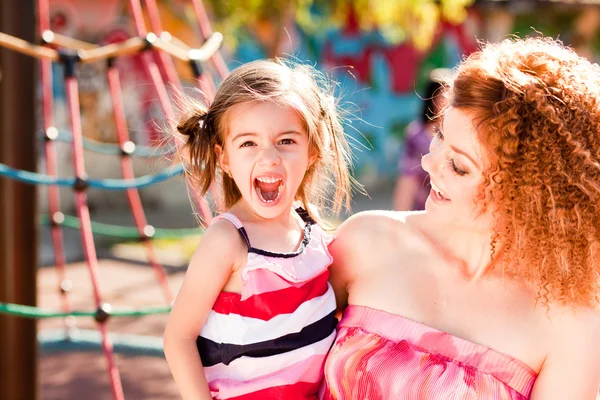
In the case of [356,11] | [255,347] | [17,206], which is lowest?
[255,347]

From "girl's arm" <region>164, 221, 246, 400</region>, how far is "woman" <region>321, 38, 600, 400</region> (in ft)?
0.88

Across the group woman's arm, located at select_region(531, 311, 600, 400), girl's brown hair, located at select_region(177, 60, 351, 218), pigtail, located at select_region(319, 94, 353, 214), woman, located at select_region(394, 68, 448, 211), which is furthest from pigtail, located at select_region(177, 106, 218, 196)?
woman, located at select_region(394, 68, 448, 211)

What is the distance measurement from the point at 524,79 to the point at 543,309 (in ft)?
1.45

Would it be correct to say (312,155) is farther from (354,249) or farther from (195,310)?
(195,310)

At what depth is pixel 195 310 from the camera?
5.03 feet

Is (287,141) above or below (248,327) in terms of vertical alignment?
above

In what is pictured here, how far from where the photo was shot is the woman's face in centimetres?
152

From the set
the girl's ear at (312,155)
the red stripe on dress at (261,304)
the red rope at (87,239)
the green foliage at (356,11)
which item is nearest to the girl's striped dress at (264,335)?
the red stripe on dress at (261,304)

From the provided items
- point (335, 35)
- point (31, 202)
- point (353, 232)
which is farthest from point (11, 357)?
point (335, 35)

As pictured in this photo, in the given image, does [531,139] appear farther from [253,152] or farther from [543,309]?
[253,152]

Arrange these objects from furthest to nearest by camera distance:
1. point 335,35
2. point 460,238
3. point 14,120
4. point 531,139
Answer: point 335,35 → point 14,120 → point 460,238 → point 531,139

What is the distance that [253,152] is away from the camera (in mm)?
1580

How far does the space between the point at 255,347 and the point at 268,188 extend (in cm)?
31

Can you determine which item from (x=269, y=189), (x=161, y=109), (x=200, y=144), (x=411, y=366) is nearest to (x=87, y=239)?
(x=200, y=144)
